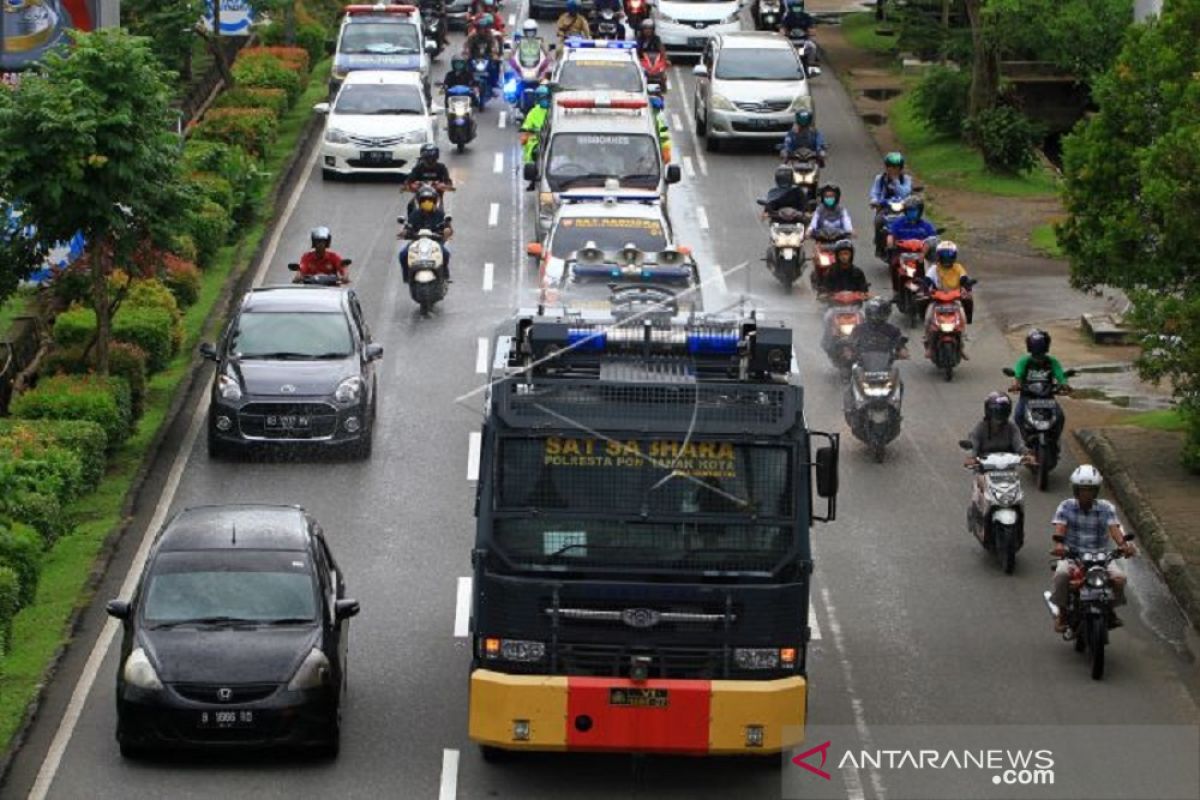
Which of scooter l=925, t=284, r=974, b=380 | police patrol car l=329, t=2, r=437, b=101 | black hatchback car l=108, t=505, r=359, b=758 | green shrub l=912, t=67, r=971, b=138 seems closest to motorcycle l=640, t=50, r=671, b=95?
police patrol car l=329, t=2, r=437, b=101

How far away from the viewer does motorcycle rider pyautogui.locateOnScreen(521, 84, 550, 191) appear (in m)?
42.6

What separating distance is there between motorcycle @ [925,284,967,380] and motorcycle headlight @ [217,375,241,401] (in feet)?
27.7

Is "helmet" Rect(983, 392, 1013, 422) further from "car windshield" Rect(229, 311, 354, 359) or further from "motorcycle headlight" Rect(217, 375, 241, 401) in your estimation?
"motorcycle headlight" Rect(217, 375, 241, 401)

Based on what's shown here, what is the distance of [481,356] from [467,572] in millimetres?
8597

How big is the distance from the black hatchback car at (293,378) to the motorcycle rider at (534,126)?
13.1 meters

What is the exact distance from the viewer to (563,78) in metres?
46.8

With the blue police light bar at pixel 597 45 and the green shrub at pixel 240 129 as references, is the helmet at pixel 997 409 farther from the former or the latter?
the blue police light bar at pixel 597 45

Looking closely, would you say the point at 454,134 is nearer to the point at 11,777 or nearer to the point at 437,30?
the point at 437,30

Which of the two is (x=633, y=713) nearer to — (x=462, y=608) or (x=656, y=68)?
(x=462, y=608)

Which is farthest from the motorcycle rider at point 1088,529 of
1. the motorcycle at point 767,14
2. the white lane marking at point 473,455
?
the motorcycle at point 767,14

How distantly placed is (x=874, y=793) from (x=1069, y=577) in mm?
3645

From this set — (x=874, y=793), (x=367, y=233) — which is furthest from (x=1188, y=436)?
(x=367, y=233)

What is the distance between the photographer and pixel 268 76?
49188 millimetres

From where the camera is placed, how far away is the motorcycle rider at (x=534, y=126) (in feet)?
140
